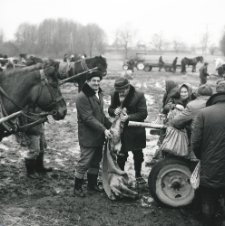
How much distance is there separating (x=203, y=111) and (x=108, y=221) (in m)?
1.74

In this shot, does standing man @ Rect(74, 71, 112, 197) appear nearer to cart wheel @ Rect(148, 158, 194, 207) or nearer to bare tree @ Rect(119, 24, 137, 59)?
cart wheel @ Rect(148, 158, 194, 207)

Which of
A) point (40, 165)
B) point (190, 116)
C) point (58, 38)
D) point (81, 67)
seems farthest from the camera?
point (58, 38)

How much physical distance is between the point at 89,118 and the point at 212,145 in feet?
5.38

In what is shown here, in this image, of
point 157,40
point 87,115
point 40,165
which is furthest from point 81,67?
point 157,40

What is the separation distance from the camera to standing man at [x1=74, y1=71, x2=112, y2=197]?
4109 millimetres

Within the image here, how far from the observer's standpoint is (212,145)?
10.8ft

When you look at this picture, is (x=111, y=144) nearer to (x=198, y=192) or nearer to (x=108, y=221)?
Result: (x=108, y=221)

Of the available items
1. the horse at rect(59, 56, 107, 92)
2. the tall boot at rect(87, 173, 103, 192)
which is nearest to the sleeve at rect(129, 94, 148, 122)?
the tall boot at rect(87, 173, 103, 192)

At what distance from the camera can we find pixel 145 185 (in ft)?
15.7

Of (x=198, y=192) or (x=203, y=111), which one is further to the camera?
(x=198, y=192)

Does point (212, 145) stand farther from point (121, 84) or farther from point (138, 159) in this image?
point (138, 159)

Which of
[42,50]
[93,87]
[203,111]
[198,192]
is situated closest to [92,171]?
[93,87]

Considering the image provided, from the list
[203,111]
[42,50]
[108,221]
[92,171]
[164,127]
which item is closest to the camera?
[203,111]

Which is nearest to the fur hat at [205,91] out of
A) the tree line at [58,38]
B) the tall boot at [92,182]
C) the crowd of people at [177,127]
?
the crowd of people at [177,127]
